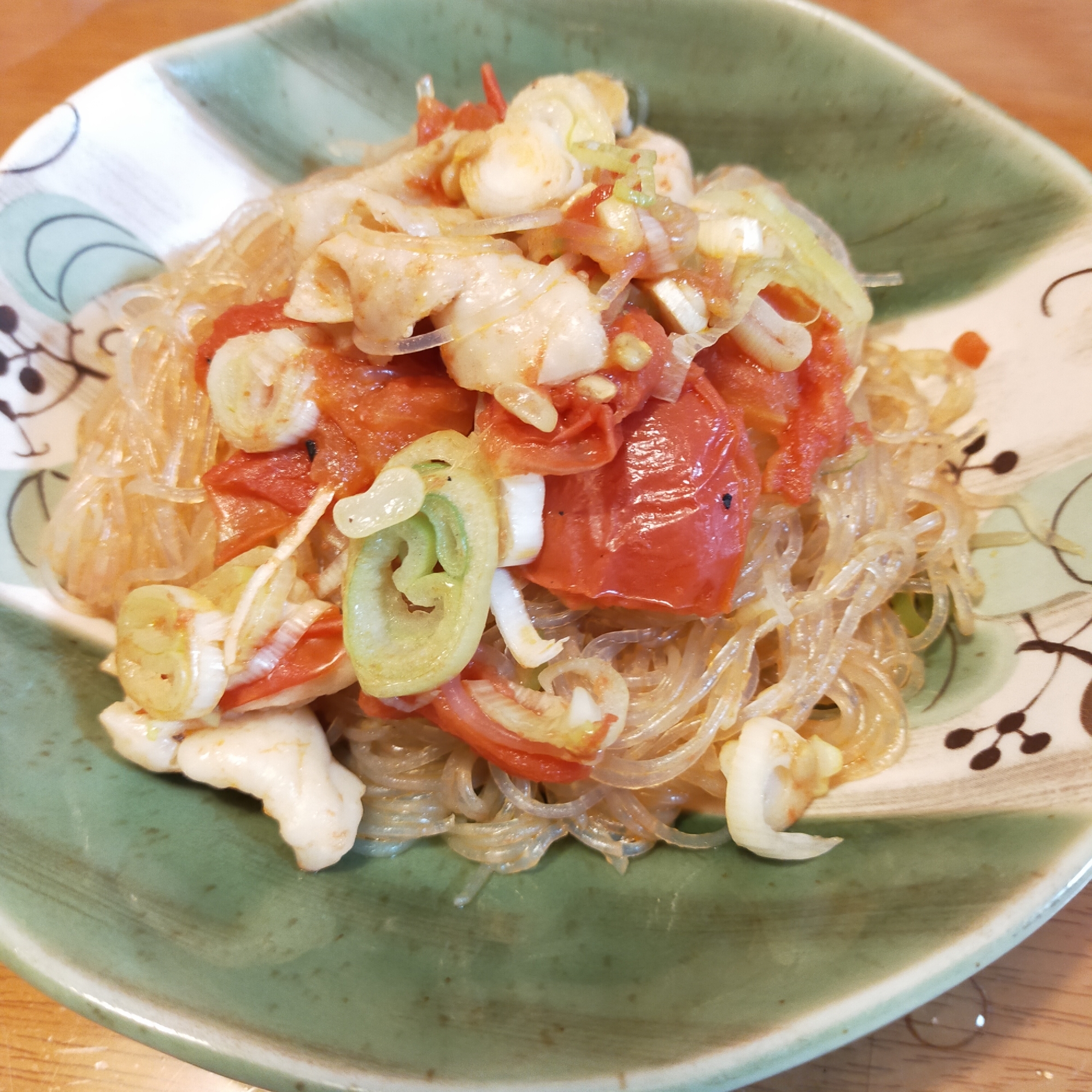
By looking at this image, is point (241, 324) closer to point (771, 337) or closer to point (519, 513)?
point (519, 513)

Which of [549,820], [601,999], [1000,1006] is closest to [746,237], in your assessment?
[549,820]

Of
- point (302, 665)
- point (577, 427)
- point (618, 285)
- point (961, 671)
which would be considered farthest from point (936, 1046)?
point (618, 285)

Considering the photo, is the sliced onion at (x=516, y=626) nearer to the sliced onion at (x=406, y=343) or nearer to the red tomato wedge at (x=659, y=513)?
the red tomato wedge at (x=659, y=513)

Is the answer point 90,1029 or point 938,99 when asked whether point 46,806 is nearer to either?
point 90,1029

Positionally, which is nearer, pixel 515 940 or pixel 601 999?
pixel 601 999

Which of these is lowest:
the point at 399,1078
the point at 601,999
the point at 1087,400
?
the point at 601,999

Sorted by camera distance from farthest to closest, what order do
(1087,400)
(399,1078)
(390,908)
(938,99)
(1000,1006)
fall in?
1. (938,99)
2. (1087,400)
3. (390,908)
4. (1000,1006)
5. (399,1078)
